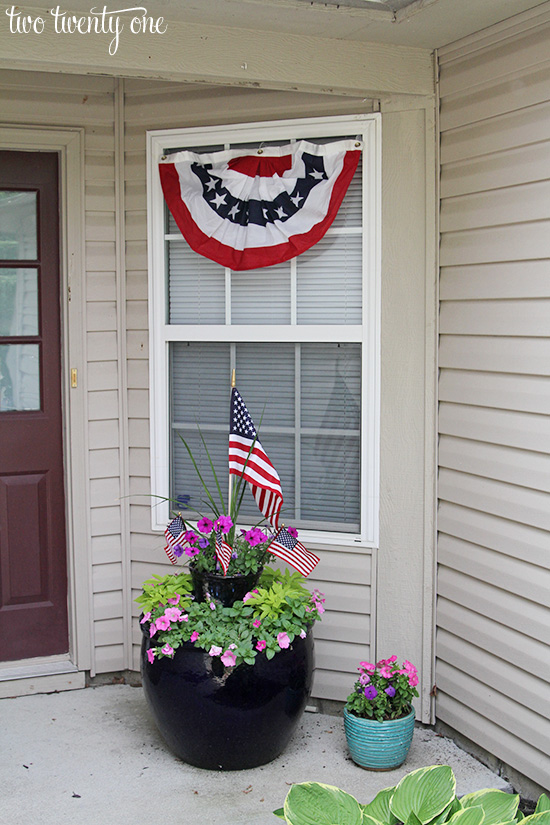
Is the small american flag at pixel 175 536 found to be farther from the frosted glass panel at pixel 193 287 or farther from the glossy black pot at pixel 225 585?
the frosted glass panel at pixel 193 287

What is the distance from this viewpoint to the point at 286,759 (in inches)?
119

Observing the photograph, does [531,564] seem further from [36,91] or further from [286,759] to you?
[36,91]

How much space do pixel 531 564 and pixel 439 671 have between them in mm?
741

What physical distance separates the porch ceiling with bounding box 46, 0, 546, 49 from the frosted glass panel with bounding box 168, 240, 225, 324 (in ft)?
3.10

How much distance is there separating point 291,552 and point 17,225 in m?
1.81

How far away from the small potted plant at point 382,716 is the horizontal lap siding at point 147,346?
1.12ft

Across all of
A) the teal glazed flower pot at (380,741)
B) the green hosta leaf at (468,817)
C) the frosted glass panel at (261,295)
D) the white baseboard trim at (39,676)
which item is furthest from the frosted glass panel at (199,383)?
the green hosta leaf at (468,817)

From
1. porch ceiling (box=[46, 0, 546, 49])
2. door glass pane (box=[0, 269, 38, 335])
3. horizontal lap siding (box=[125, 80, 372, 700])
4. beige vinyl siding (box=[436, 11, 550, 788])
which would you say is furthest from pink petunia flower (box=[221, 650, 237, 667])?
porch ceiling (box=[46, 0, 546, 49])

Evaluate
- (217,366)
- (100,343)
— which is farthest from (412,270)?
(100,343)

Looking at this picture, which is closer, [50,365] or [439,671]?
[439,671]

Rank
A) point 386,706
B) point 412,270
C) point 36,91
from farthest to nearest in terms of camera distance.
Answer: point 36,91 < point 412,270 < point 386,706

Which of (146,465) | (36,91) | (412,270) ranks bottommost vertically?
(146,465)

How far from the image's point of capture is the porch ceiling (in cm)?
264

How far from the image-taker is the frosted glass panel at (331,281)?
130 inches
